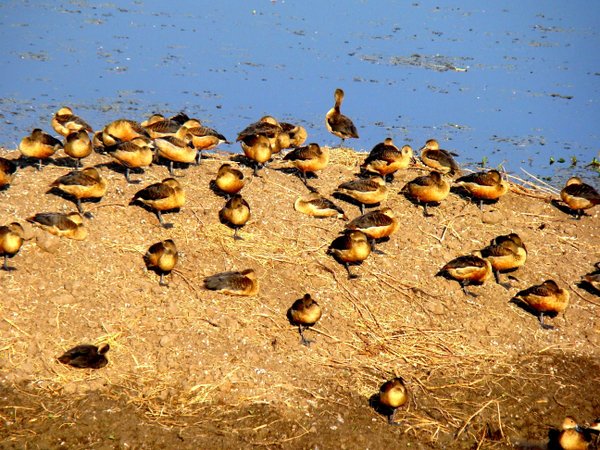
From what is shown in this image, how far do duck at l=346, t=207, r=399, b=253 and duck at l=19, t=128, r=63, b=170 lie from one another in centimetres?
457

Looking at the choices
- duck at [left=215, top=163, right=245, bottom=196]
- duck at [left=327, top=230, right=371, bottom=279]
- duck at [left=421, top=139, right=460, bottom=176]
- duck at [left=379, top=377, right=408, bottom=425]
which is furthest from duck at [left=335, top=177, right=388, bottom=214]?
duck at [left=379, top=377, right=408, bottom=425]

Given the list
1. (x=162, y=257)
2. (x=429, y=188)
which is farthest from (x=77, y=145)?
(x=429, y=188)

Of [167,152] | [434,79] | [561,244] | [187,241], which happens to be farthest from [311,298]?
[434,79]

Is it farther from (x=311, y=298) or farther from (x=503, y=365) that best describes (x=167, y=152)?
(x=503, y=365)

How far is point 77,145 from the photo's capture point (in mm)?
12047

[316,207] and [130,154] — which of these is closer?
[130,154]

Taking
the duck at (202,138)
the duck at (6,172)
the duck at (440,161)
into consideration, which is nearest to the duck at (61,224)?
the duck at (6,172)

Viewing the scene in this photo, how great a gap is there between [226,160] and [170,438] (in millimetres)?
6393

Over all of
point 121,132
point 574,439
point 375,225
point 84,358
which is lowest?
point 574,439

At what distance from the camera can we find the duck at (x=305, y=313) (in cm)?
988

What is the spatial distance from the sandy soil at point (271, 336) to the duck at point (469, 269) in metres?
0.25

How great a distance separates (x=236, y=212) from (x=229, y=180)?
87 cm

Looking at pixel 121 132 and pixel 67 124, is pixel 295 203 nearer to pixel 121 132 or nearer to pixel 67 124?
pixel 121 132

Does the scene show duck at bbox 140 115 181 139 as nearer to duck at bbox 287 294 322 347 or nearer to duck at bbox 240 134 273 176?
duck at bbox 240 134 273 176
